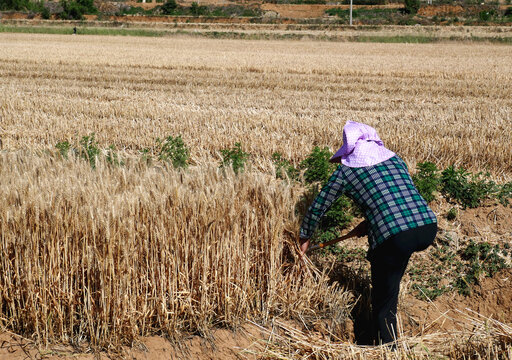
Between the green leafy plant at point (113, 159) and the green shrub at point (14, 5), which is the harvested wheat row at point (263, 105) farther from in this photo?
the green shrub at point (14, 5)

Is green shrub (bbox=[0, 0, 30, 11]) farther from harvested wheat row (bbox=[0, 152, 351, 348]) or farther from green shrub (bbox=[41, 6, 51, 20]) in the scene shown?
harvested wheat row (bbox=[0, 152, 351, 348])

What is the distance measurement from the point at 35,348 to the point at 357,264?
10.4ft

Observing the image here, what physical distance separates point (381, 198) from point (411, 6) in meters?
69.5

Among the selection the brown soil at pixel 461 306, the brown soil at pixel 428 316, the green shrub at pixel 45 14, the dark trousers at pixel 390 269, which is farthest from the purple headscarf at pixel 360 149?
the green shrub at pixel 45 14

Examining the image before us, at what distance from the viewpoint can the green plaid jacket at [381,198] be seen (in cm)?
411

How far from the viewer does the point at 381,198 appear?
4148mm

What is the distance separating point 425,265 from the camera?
5.78m

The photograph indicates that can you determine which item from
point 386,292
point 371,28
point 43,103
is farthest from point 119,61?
point 371,28

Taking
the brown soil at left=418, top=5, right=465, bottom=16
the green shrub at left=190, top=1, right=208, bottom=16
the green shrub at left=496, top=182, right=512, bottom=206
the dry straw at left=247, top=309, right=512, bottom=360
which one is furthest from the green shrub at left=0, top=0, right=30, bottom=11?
the dry straw at left=247, top=309, right=512, bottom=360

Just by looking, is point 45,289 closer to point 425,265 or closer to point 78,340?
point 78,340

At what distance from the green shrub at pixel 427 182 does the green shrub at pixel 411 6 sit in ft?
218

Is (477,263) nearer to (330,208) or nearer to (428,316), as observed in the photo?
(428,316)

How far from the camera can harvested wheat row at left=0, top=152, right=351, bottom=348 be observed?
417 cm

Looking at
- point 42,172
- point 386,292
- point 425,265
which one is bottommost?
point 425,265
